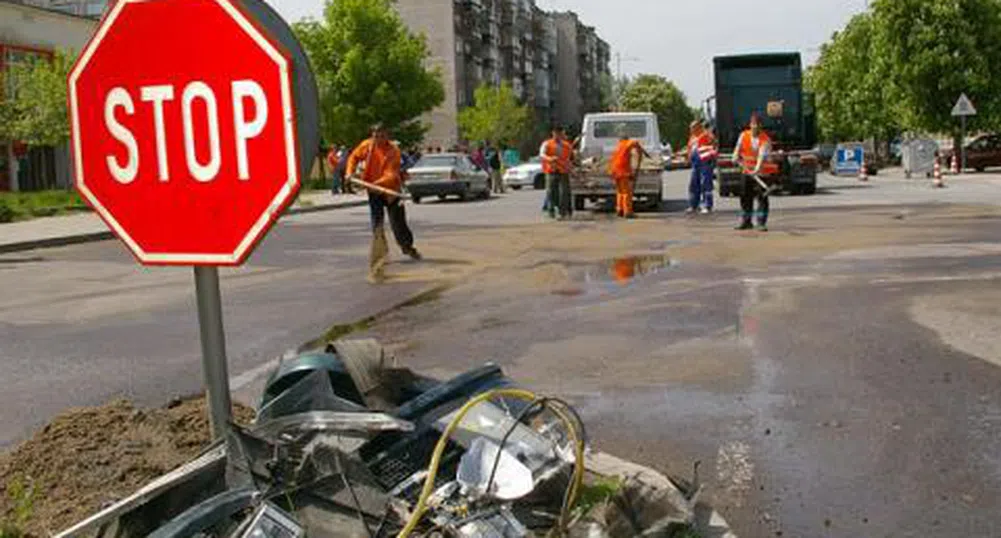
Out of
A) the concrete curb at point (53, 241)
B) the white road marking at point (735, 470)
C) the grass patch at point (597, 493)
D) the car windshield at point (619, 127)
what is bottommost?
the white road marking at point (735, 470)

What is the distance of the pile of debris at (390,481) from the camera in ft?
11.0

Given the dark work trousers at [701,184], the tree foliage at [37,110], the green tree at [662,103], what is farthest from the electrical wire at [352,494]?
the green tree at [662,103]

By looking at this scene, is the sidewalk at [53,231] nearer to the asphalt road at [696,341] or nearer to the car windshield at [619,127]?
the asphalt road at [696,341]

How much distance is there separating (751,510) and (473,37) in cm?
10389

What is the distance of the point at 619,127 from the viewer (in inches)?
962

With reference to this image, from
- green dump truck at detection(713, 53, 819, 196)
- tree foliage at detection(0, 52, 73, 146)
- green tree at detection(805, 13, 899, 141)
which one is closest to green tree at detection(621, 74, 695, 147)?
green tree at detection(805, 13, 899, 141)

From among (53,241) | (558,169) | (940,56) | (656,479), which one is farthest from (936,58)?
(656,479)

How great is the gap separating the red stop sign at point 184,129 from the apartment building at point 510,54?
71397 millimetres

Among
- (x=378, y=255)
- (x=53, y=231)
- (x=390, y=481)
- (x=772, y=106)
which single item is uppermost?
(x=772, y=106)

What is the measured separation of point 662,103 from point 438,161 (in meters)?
110

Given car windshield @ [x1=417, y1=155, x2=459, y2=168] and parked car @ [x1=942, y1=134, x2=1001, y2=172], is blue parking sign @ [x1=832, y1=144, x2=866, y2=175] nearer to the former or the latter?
parked car @ [x1=942, y1=134, x2=1001, y2=172]

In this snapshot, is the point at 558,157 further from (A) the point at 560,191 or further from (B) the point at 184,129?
(B) the point at 184,129

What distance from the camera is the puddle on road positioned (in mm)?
11023

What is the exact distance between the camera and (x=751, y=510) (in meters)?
4.47
